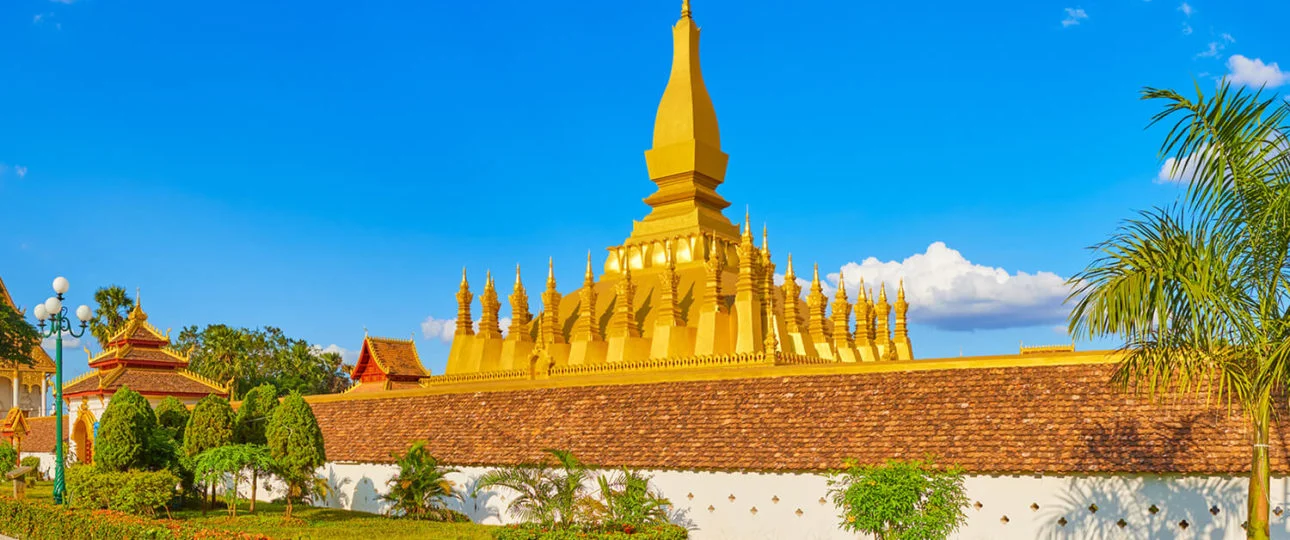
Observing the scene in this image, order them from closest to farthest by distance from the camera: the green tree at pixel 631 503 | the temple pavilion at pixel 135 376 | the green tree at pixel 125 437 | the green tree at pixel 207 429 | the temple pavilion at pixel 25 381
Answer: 1. the green tree at pixel 631 503
2. the green tree at pixel 125 437
3. the green tree at pixel 207 429
4. the temple pavilion at pixel 135 376
5. the temple pavilion at pixel 25 381

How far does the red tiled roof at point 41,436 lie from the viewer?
3847cm

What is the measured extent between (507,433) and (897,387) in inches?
313

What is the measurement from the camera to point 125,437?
2066 cm

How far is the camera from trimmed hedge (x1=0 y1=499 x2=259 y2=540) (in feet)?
52.9

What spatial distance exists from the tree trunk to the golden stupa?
15.4 meters

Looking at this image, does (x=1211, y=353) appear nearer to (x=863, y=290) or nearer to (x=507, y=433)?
(x=507, y=433)

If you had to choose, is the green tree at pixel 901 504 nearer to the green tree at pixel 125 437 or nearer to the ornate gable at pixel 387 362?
the green tree at pixel 125 437

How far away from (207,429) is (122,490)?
7.34 feet

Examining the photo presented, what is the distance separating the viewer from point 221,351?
53.6m

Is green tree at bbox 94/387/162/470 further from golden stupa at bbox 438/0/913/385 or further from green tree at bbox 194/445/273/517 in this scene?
golden stupa at bbox 438/0/913/385

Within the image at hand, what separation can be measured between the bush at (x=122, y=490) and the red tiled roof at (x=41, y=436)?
1973 cm

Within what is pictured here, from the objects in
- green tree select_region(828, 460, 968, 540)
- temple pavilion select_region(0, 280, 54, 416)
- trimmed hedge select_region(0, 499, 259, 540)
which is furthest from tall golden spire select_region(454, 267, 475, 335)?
temple pavilion select_region(0, 280, 54, 416)

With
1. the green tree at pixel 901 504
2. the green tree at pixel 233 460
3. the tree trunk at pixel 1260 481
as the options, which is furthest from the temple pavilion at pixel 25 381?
the tree trunk at pixel 1260 481

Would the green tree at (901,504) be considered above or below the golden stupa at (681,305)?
below
